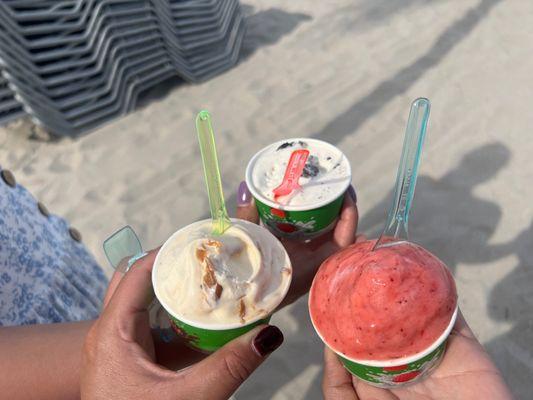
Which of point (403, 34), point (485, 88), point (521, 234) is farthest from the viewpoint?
point (403, 34)

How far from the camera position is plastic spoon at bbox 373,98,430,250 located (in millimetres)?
1164

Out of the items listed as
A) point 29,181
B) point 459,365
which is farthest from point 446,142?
point 29,181

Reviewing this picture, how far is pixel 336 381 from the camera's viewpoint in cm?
151

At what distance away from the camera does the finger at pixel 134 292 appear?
1.43 meters

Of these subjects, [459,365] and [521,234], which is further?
[521,234]

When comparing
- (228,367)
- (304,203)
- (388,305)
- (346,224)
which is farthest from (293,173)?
(228,367)

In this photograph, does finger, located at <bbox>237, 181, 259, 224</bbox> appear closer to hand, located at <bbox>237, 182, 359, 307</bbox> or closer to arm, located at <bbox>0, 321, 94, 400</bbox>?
hand, located at <bbox>237, 182, 359, 307</bbox>

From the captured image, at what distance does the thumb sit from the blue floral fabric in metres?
0.83

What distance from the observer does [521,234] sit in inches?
117

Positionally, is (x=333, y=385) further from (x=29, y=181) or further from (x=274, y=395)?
(x=29, y=181)

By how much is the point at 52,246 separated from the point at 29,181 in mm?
1990

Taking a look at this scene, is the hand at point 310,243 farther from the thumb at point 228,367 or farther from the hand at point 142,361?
the thumb at point 228,367

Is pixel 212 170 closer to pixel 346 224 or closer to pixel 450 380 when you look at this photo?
pixel 346 224

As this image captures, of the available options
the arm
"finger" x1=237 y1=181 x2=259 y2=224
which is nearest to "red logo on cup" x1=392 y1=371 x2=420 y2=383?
"finger" x1=237 y1=181 x2=259 y2=224
